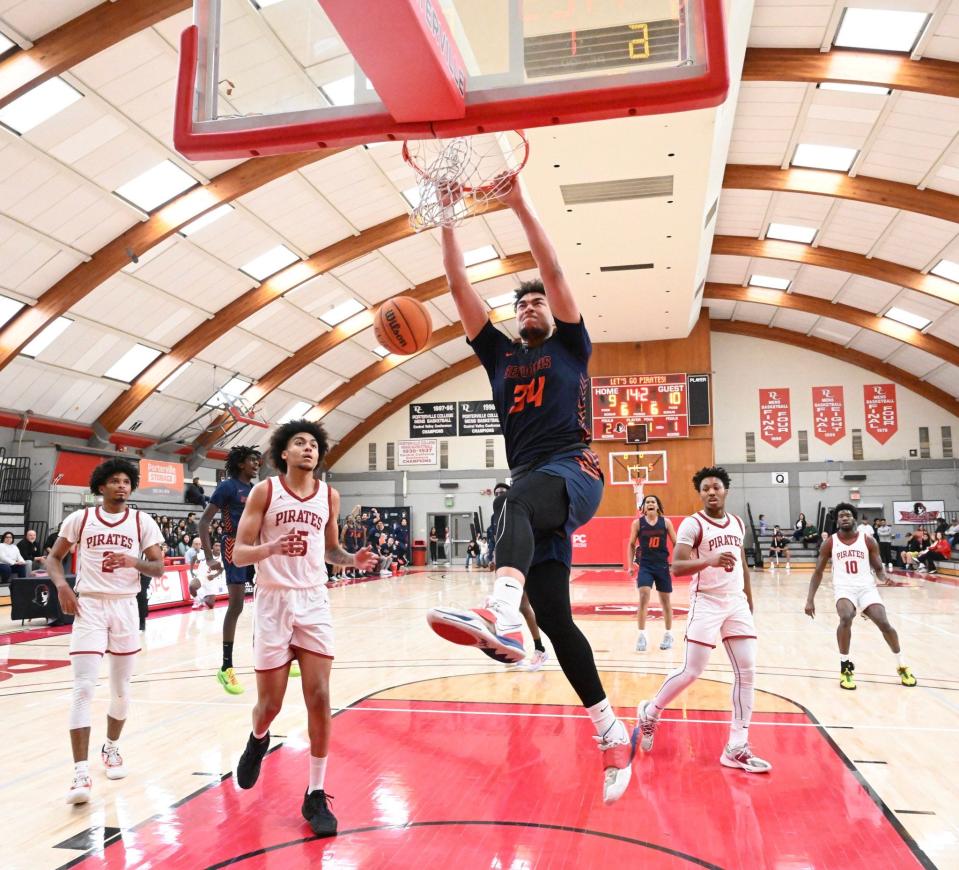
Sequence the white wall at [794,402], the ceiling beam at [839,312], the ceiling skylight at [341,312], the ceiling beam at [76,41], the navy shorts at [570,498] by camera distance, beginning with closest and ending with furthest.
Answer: the navy shorts at [570,498] → the ceiling beam at [76,41] → the ceiling skylight at [341,312] → the ceiling beam at [839,312] → the white wall at [794,402]

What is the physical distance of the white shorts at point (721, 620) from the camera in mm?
4477

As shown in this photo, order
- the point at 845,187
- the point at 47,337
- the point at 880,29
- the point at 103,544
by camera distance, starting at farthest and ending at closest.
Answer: the point at 47,337
the point at 845,187
the point at 880,29
the point at 103,544

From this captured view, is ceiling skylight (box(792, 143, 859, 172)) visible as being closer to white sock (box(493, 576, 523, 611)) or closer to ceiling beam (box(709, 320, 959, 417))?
ceiling beam (box(709, 320, 959, 417))

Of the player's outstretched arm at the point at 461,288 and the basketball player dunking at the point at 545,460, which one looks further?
the player's outstretched arm at the point at 461,288

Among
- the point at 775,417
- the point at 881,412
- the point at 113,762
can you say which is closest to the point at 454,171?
the point at 113,762

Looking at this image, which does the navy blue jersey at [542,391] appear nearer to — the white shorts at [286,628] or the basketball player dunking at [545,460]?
the basketball player dunking at [545,460]

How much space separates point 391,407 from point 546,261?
28988mm

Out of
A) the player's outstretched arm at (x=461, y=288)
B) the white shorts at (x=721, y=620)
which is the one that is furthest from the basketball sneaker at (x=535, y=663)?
the player's outstretched arm at (x=461, y=288)

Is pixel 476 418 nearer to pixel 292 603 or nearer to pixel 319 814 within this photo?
pixel 292 603

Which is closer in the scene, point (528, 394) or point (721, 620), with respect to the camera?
point (528, 394)

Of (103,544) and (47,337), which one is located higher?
(47,337)

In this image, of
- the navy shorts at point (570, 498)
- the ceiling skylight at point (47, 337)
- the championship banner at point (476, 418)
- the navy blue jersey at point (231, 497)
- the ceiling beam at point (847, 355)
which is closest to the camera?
the navy shorts at point (570, 498)

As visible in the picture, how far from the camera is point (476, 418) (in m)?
28.8

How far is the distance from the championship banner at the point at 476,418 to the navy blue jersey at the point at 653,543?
20.0 metres
